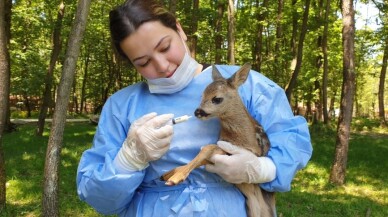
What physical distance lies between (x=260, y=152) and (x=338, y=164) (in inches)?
322

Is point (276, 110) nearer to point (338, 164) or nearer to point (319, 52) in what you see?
point (338, 164)

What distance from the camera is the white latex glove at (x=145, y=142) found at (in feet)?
7.08

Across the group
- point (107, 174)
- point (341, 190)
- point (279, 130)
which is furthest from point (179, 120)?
point (341, 190)

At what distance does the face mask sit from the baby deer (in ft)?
0.43

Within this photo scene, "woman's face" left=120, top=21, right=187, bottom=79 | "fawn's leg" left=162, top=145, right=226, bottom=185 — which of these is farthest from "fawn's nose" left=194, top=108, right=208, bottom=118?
"woman's face" left=120, top=21, right=187, bottom=79

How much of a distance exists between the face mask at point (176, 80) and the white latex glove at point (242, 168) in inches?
17.9

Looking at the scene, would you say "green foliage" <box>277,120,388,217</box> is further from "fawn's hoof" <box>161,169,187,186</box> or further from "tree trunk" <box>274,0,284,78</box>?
"tree trunk" <box>274,0,284,78</box>

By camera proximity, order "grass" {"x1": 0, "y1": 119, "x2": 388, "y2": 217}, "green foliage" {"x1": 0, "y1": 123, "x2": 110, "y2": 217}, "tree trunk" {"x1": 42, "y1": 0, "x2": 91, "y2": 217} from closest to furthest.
Answer: "tree trunk" {"x1": 42, "y1": 0, "x2": 91, "y2": 217} → "green foliage" {"x1": 0, "y1": 123, "x2": 110, "y2": 217} → "grass" {"x1": 0, "y1": 119, "x2": 388, "y2": 217}

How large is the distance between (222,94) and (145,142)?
1.84ft

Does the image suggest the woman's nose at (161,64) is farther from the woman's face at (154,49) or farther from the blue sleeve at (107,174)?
the blue sleeve at (107,174)

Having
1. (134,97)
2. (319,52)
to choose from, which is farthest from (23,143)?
(319,52)

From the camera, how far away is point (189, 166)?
217 centimetres

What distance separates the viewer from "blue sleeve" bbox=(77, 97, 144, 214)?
7.22ft

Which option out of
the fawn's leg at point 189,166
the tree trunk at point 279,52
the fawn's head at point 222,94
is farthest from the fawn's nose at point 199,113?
the tree trunk at point 279,52
